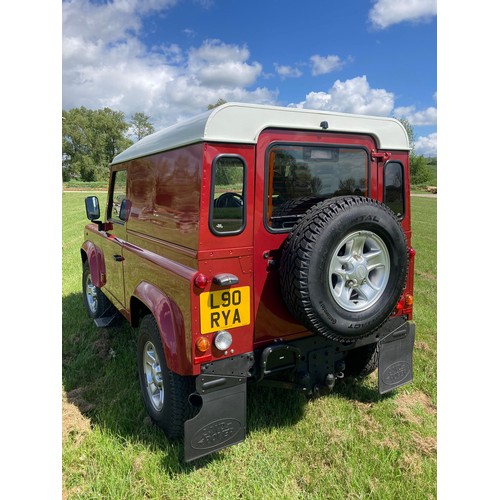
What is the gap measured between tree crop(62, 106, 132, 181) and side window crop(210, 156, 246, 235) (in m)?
57.4

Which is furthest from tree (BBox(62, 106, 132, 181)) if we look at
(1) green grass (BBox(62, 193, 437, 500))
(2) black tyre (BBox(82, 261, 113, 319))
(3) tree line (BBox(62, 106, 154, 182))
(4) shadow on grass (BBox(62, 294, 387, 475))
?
(1) green grass (BBox(62, 193, 437, 500))

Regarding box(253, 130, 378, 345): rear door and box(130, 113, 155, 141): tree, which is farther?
box(130, 113, 155, 141): tree

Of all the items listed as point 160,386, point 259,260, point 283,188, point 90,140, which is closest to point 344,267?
point 259,260

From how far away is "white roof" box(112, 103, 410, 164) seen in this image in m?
2.41

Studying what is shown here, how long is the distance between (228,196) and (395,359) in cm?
201

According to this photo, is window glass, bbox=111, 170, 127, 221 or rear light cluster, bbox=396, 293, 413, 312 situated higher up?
window glass, bbox=111, 170, 127, 221

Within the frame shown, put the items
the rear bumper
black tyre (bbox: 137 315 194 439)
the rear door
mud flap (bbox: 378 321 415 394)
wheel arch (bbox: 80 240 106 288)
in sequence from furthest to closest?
wheel arch (bbox: 80 240 106 288) → mud flap (bbox: 378 321 415 394) → black tyre (bbox: 137 315 194 439) → the rear door → the rear bumper

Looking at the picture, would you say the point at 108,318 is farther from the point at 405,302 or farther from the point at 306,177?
the point at 405,302

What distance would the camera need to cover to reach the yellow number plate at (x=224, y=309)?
2434 millimetres

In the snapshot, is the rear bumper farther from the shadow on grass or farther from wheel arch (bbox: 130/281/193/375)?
the shadow on grass

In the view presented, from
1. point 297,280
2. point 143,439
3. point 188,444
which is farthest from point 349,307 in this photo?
point 143,439

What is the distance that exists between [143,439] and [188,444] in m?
0.63

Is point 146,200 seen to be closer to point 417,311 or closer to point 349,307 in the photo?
point 349,307

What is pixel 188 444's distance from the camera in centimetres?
245
